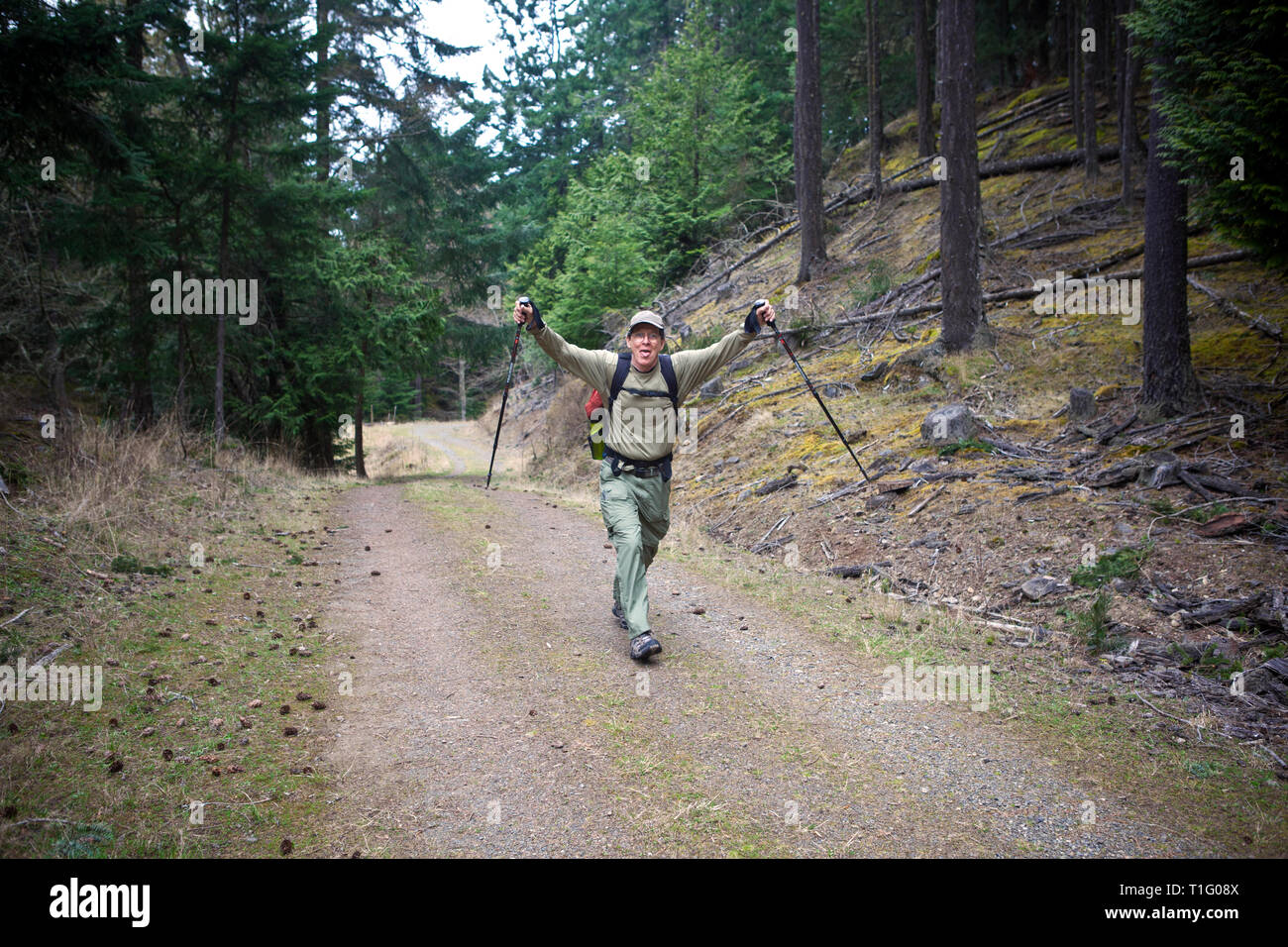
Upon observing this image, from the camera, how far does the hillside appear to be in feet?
19.5

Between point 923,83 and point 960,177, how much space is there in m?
10.7

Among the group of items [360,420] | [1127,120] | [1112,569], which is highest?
[1127,120]

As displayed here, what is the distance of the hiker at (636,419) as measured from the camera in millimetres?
Answer: 5871

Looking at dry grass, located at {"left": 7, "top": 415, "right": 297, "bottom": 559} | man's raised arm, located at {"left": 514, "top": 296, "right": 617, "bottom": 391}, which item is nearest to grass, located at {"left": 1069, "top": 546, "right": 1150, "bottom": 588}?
man's raised arm, located at {"left": 514, "top": 296, "right": 617, "bottom": 391}

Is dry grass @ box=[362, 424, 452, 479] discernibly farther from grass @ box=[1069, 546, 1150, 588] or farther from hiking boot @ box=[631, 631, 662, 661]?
grass @ box=[1069, 546, 1150, 588]

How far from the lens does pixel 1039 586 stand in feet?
22.2

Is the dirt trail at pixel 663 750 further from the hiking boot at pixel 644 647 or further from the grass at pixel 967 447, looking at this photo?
the grass at pixel 967 447

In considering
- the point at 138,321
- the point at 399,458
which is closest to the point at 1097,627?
the point at 138,321

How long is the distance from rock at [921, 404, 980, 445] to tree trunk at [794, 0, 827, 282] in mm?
8718

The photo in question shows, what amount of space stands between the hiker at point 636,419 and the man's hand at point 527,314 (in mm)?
12

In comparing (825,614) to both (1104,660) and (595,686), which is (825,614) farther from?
(595,686)

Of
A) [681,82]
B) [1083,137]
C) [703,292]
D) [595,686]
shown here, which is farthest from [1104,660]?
[681,82]

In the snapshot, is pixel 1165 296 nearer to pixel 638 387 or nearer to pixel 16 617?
pixel 638 387

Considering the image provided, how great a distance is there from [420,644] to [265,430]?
48.8 feet
